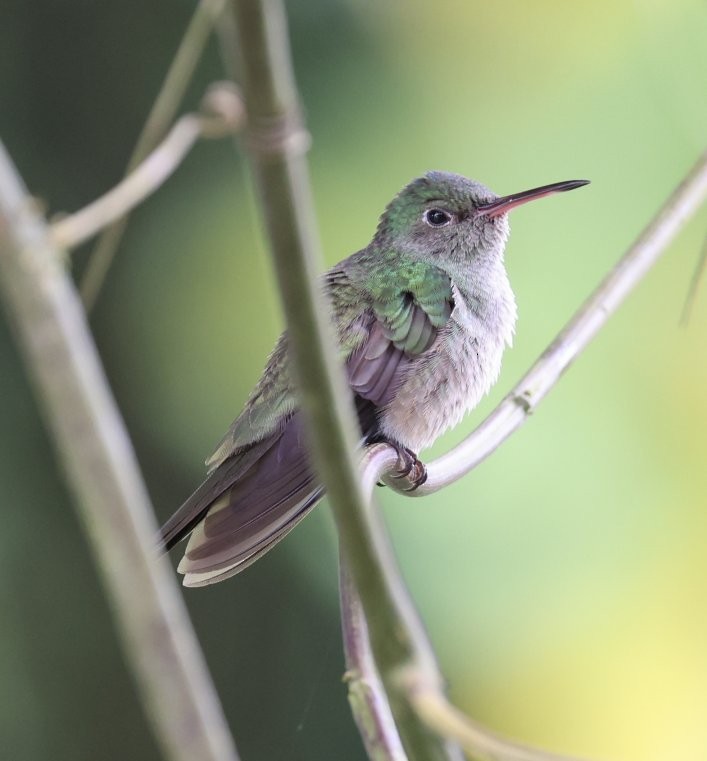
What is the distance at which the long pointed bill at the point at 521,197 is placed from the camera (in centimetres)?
206

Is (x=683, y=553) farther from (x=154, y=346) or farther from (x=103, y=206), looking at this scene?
(x=103, y=206)

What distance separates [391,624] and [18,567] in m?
2.49

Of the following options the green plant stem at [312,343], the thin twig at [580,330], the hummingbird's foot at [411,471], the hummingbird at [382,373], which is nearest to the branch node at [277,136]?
the green plant stem at [312,343]

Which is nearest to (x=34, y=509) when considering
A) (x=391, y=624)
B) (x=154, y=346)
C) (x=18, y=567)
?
(x=18, y=567)

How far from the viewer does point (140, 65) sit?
10.9ft

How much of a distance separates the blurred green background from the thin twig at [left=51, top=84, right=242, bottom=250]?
7.10 feet

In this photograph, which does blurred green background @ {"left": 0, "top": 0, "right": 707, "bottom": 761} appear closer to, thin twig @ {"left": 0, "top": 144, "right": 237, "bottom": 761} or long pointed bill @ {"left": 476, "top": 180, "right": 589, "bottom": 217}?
long pointed bill @ {"left": 476, "top": 180, "right": 589, "bottom": 217}

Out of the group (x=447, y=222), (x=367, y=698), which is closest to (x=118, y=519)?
(x=367, y=698)

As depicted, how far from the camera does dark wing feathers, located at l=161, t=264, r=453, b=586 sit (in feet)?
5.96

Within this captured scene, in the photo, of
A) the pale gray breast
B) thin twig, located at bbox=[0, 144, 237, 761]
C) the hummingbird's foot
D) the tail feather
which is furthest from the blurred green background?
thin twig, located at bbox=[0, 144, 237, 761]

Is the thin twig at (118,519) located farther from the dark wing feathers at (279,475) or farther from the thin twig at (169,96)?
the dark wing feathers at (279,475)

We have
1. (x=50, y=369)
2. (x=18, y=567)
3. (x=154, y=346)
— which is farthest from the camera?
(x=154, y=346)

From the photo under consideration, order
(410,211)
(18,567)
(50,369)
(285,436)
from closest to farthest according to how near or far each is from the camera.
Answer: (50,369), (285,436), (410,211), (18,567)

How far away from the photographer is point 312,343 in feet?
2.19
